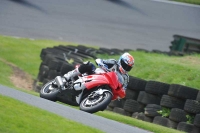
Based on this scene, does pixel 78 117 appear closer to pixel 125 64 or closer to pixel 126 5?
pixel 125 64

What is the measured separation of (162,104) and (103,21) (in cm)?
1732

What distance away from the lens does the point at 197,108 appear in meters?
12.0

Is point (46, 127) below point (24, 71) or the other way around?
the other way around

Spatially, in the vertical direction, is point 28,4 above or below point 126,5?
below

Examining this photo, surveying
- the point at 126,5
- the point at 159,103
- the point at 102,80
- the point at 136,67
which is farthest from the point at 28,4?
the point at 102,80

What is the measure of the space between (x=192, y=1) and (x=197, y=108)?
22.3 meters

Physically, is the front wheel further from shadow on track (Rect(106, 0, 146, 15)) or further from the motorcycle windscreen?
shadow on track (Rect(106, 0, 146, 15))

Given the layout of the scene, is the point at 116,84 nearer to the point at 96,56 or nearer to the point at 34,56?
the point at 96,56

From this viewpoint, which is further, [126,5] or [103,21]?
[126,5]

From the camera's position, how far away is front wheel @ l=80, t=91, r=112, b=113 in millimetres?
11219

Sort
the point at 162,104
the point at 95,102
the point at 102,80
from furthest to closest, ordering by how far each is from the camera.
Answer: the point at 162,104 < the point at 102,80 < the point at 95,102

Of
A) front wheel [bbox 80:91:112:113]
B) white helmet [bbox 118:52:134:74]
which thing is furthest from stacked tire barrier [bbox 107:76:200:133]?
front wheel [bbox 80:91:112:113]

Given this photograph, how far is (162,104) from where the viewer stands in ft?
41.3

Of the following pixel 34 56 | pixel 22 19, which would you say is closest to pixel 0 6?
pixel 22 19
